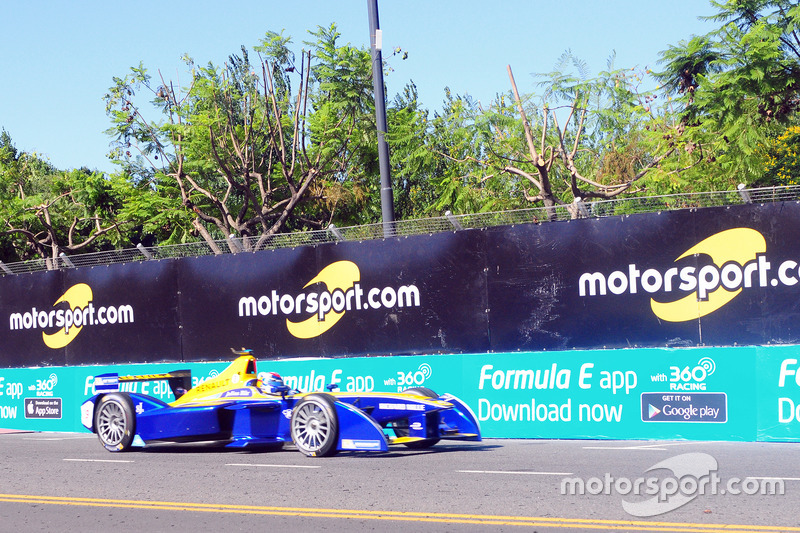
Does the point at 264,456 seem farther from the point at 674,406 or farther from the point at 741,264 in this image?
the point at 741,264

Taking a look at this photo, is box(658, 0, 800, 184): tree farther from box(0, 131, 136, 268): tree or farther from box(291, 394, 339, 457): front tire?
box(0, 131, 136, 268): tree

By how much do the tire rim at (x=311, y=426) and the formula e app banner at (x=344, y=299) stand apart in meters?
3.77

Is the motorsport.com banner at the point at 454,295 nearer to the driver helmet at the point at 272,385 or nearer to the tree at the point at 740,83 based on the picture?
the driver helmet at the point at 272,385

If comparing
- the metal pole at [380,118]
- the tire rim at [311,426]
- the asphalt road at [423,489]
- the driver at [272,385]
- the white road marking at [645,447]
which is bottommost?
the white road marking at [645,447]

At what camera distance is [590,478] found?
8.53m

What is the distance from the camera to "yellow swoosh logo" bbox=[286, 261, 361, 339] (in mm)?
15664

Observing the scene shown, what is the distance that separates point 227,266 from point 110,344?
324cm

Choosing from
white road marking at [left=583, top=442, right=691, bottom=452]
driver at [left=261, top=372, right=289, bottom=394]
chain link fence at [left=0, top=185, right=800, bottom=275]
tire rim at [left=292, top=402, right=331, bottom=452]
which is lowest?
white road marking at [left=583, top=442, right=691, bottom=452]

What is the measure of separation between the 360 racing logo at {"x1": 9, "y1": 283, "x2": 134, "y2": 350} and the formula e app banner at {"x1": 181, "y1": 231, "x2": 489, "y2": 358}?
1.85 meters

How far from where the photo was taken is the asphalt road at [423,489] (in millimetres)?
6766

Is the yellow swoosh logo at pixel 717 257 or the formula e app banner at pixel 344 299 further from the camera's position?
the formula e app banner at pixel 344 299

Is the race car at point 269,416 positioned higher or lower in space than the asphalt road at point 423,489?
higher

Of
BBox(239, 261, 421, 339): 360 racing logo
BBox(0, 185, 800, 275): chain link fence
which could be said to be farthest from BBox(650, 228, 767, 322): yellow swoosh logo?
BBox(239, 261, 421, 339): 360 racing logo

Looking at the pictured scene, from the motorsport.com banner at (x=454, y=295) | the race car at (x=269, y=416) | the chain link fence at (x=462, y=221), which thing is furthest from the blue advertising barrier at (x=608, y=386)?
the chain link fence at (x=462, y=221)
